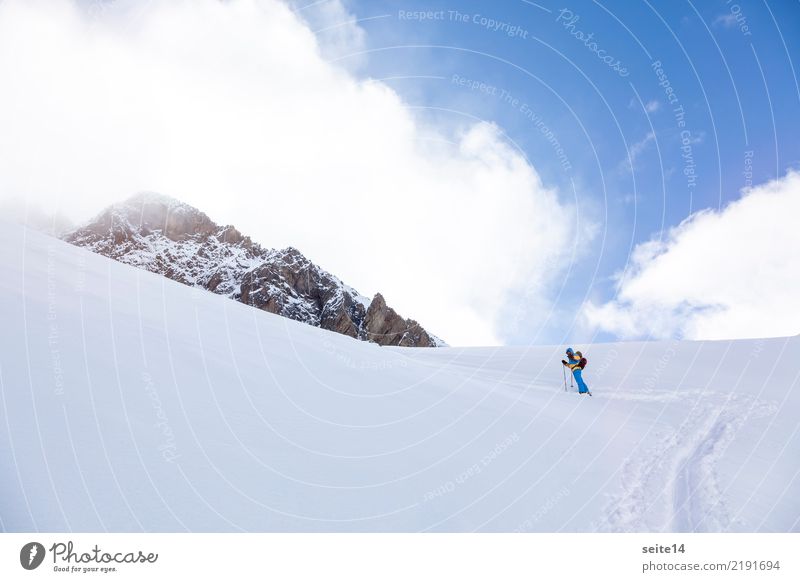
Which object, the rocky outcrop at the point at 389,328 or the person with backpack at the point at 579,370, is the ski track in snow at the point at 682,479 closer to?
the person with backpack at the point at 579,370

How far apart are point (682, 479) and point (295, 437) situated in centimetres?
584

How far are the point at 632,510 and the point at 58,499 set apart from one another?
613cm

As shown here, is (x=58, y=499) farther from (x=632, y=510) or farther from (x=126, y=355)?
(x=632, y=510)

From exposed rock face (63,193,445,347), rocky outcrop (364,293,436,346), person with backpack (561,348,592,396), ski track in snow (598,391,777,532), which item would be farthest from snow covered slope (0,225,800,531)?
rocky outcrop (364,293,436,346)

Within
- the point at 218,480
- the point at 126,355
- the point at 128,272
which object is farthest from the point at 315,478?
the point at 128,272

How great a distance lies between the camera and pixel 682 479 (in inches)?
257

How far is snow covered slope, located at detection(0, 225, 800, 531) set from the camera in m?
3.65

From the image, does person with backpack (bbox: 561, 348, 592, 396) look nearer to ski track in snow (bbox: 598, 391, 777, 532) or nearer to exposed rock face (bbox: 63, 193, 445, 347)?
ski track in snow (bbox: 598, 391, 777, 532)

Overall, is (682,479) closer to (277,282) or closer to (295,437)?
(295,437)

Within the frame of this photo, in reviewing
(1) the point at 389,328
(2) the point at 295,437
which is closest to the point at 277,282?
(1) the point at 389,328

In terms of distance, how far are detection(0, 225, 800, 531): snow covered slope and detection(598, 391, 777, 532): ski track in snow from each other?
4 centimetres

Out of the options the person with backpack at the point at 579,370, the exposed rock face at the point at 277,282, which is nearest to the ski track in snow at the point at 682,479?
the person with backpack at the point at 579,370
